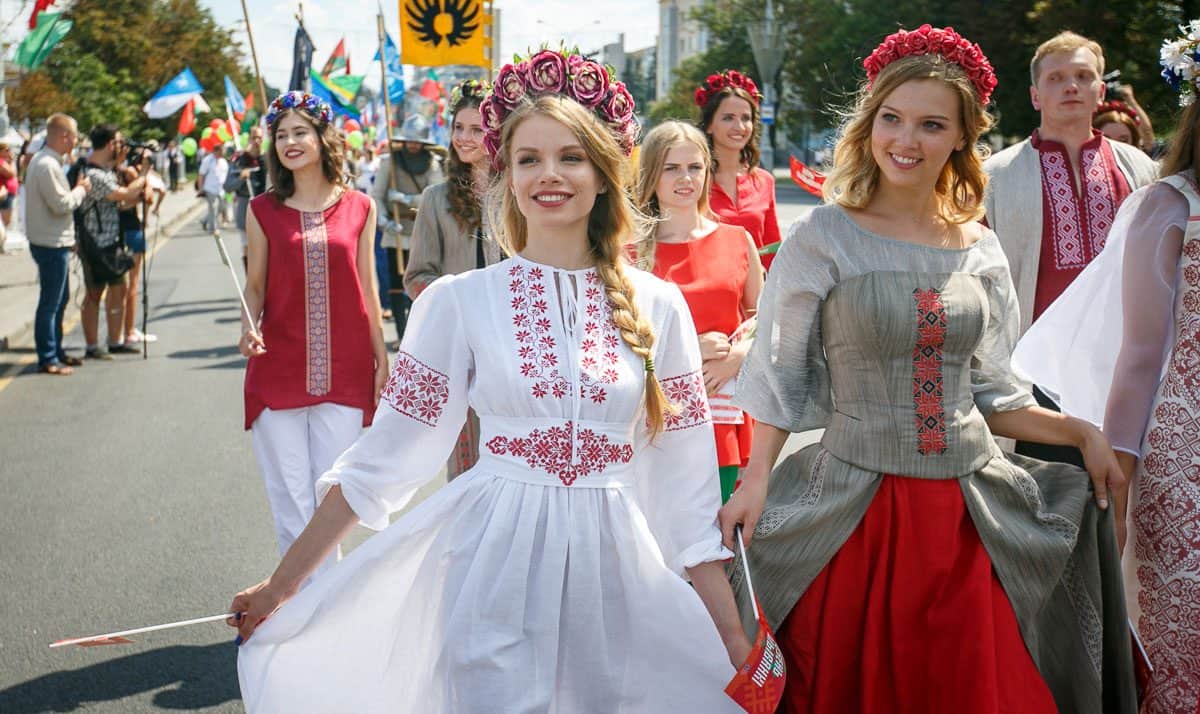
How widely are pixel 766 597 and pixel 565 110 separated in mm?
1267

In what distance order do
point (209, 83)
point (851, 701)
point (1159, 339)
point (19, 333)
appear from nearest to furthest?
point (851, 701) < point (1159, 339) < point (19, 333) < point (209, 83)

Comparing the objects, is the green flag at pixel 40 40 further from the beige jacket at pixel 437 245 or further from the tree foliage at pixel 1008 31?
the beige jacket at pixel 437 245

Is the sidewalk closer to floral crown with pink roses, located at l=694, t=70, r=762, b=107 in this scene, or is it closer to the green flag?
the green flag

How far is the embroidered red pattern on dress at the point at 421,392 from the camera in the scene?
3.03 metres

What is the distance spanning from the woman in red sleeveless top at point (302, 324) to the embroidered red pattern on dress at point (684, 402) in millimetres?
2490

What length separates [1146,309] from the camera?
11.6 feet

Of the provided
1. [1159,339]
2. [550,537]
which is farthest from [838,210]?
[550,537]

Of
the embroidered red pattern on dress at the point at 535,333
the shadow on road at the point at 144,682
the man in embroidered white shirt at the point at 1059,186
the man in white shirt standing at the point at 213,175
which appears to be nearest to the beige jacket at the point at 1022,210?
the man in embroidered white shirt at the point at 1059,186

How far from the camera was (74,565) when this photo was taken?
613 cm

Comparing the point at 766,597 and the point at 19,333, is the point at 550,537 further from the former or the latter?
the point at 19,333

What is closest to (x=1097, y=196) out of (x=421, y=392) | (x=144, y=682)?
(x=421, y=392)

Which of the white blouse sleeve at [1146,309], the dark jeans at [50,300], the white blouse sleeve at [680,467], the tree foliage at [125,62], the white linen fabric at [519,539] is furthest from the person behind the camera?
the tree foliage at [125,62]

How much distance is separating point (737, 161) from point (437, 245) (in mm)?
1807

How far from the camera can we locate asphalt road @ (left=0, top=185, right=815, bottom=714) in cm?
486
